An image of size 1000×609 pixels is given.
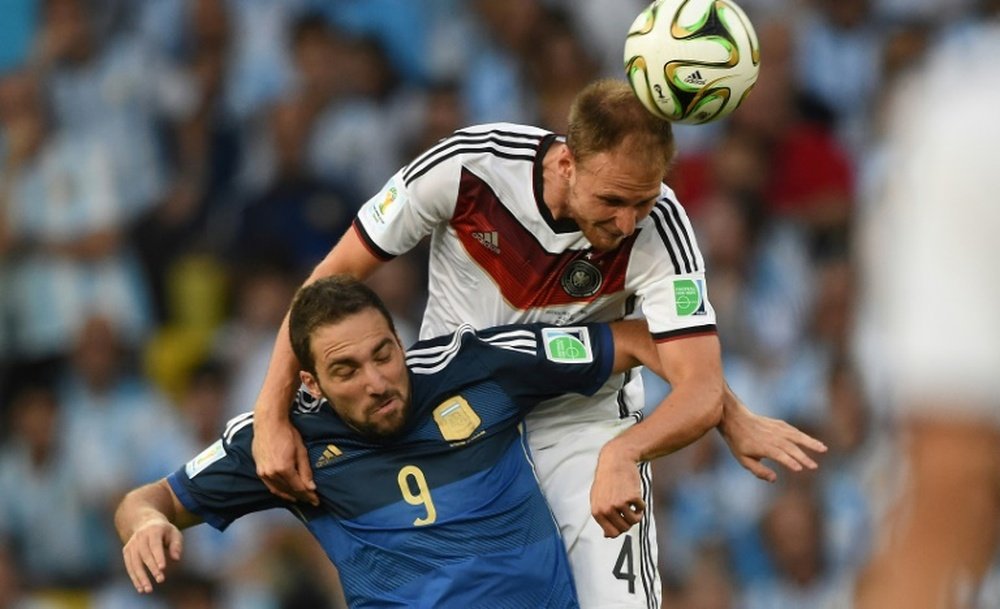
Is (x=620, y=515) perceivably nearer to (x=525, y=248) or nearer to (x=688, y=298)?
(x=688, y=298)

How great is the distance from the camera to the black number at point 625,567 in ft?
18.8

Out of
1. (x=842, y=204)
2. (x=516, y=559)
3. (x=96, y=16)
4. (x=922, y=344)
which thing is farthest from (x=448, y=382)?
(x=96, y=16)

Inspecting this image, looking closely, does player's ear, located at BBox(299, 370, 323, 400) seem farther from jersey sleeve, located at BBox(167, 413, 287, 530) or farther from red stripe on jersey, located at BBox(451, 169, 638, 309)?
red stripe on jersey, located at BBox(451, 169, 638, 309)

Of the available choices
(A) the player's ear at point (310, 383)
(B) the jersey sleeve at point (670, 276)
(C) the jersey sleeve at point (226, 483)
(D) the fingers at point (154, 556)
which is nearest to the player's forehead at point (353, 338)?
(A) the player's ear at point (310, 383)

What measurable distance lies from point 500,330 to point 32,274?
5759 millimetres

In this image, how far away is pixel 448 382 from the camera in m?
5.61

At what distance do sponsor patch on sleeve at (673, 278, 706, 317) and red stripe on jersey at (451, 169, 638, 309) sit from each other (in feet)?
0.67

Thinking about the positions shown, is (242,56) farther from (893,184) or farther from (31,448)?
(893,184)

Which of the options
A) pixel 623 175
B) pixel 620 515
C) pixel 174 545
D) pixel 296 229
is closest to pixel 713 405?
pixel 620 515

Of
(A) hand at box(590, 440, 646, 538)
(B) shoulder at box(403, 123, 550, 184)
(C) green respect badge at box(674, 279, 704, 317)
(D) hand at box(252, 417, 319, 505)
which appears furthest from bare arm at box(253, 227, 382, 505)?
(C) green respect badge at box(674, 279, 704, 317)

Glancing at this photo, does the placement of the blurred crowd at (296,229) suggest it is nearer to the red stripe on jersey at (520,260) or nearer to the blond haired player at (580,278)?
the blond haired player at (580,278)

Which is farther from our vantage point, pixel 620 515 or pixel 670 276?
pixel 670 276

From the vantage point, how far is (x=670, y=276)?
5.60 meters

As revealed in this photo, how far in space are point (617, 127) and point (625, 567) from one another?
1431mm
